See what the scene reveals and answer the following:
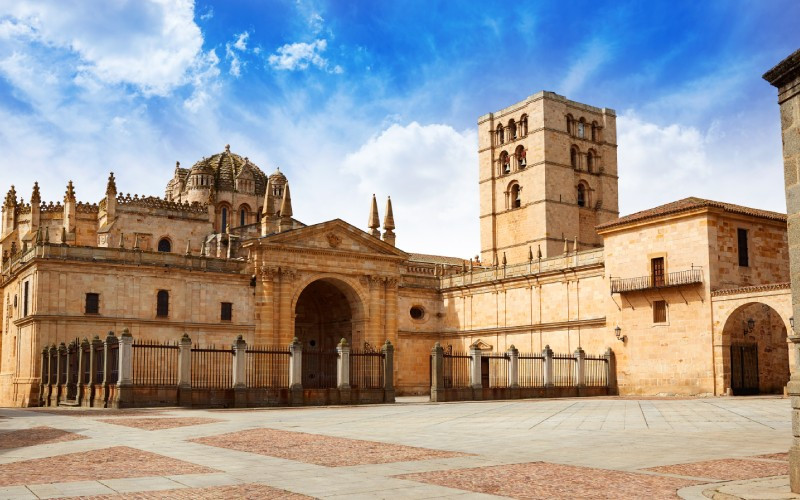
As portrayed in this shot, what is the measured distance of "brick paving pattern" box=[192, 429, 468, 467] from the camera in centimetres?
1255

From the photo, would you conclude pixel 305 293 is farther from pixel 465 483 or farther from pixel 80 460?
pixel 465 483

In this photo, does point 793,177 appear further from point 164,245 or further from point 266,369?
point 164,245

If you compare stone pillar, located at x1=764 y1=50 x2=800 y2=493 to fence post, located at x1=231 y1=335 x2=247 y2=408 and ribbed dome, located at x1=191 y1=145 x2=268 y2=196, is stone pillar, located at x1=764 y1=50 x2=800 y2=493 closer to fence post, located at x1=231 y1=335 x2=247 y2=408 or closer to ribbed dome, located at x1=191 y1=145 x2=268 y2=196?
fence post, located at x1=231 y1=335 x2=247 y2=408

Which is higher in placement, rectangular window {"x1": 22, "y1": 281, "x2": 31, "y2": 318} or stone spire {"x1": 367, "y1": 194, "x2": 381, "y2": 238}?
stone spire {"x1": 367, "y1": 194, "x2": 381, "y2": 238}

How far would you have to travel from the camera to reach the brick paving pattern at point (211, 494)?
9.02 meters

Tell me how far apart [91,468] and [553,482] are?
21.3 ft

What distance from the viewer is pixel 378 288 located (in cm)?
4959

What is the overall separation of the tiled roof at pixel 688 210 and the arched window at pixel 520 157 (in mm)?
34394

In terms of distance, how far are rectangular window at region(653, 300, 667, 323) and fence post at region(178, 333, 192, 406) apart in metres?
20.9

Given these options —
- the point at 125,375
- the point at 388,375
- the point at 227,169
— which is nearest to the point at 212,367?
the point at 388,375

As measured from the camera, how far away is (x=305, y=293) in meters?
52.9

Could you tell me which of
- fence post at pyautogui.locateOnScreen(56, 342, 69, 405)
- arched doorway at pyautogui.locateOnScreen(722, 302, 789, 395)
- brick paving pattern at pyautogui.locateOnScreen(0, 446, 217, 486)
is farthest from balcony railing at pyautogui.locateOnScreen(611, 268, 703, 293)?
brick paving pattern at pyautogui.locateOnScreen(0, 446, 217, 486)

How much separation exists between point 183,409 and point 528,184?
160 ft

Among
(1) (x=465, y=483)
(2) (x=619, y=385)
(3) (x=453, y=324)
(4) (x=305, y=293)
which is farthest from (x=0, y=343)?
(1) (x=465, y=483)
